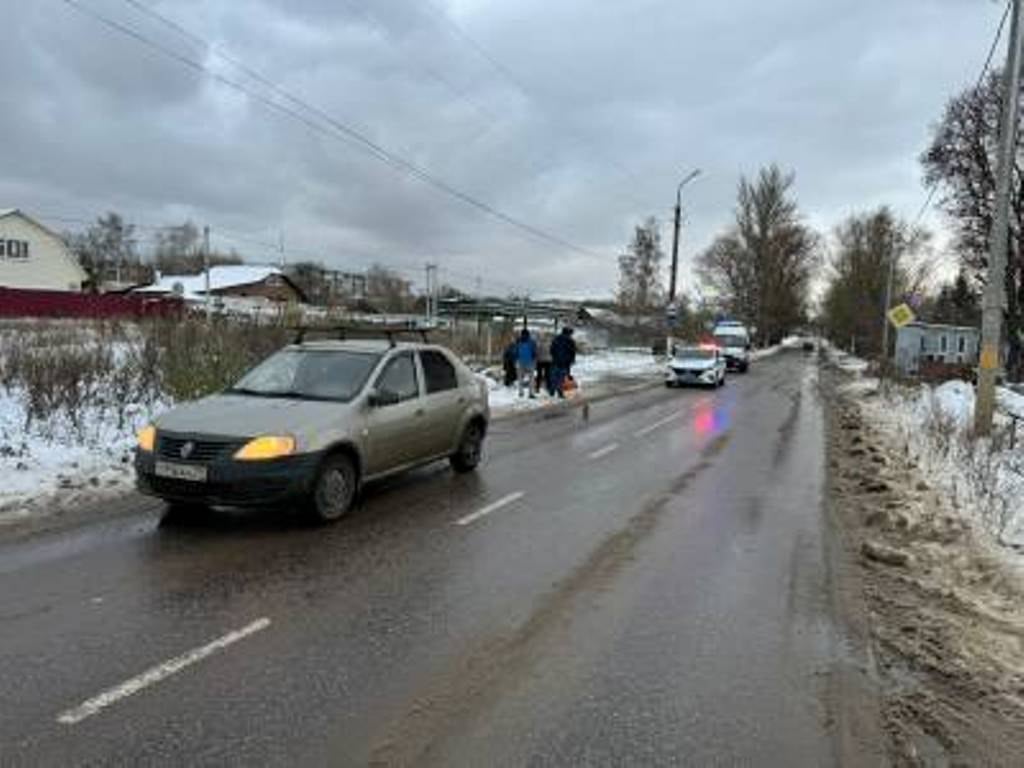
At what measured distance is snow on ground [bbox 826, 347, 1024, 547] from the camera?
10.2 metres

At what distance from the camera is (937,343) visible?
72562 mm

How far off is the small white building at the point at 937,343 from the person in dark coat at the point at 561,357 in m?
33.6

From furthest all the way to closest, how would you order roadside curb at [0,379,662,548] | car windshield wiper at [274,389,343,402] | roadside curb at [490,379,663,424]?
roadside curb at [490,379,663,424]
car windshield wiper at [274,389,343,402]
roadside curb at [0,379,662,548]

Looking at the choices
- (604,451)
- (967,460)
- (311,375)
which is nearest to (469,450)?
(311,375)

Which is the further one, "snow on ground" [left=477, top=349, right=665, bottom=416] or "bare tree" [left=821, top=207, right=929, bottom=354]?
"bare tree" [left=821, top=207, right=929, bottom=354]

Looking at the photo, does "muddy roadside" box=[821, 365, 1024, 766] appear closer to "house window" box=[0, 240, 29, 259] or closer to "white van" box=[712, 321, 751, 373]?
"white van" box=[712, 321, 751, 373]

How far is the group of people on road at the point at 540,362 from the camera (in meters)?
27.0

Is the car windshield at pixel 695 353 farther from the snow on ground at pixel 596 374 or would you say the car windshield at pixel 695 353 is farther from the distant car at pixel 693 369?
the snow on ground at pixel 596 374

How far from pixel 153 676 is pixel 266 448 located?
11.6 feet

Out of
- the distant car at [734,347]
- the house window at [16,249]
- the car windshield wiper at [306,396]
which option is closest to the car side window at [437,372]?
the car windshield wiper at [306,396]

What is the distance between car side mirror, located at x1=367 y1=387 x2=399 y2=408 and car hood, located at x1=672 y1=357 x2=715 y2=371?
25550 mm

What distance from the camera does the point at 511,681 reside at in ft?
17.8

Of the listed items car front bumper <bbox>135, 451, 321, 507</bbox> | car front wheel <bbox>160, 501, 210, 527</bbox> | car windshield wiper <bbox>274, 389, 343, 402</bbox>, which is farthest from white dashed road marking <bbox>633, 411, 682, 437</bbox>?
car front bumper <bbox>135, 451, 321, 507</bbox>

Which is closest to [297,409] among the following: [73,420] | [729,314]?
[73,420]
